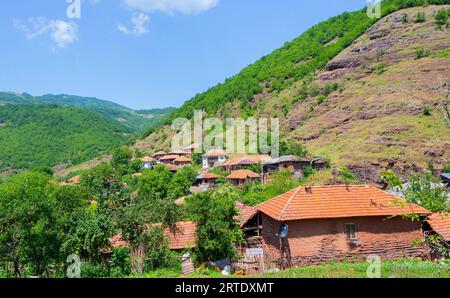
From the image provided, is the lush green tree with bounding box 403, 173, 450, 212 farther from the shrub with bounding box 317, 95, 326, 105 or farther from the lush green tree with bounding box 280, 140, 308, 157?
the shrub with bounding box 317, 95, 326, 105

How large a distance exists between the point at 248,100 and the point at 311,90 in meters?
20.4

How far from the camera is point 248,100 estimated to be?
9869 centimetres

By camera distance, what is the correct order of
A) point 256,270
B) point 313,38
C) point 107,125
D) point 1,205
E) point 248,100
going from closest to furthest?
point 1,205 < point 256,270 < point 248,100 < point 313,38 < point 107,125

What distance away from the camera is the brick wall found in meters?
17.2

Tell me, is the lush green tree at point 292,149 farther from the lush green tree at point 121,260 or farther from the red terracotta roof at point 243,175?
the lush green tree at point 121,260

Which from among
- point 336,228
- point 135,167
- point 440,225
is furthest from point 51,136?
point 440,225

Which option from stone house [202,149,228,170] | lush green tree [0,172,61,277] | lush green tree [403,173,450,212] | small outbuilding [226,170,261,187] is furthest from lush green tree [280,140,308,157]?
lush green tree [0,172,61,277]

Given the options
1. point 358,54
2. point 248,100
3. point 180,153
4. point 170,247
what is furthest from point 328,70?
point 170,247

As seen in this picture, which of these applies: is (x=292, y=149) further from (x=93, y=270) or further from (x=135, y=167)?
(x=93, y=270)

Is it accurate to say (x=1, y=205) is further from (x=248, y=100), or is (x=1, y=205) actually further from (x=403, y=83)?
(x=248, y=100)

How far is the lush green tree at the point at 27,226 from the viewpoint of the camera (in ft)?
52.8

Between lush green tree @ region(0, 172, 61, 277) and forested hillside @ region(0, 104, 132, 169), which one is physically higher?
forested hillside @ region(0, 104, 132, 169)

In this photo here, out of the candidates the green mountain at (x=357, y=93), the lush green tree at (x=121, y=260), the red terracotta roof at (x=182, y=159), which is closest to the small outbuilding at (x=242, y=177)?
the green mountain at (x=357, y=93)

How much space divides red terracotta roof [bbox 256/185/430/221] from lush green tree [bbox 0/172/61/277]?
33.7 feet
